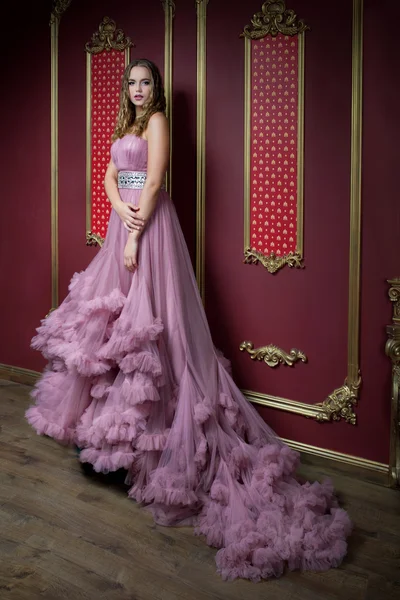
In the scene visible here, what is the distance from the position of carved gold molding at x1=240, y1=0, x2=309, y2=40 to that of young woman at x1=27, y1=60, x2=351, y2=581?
23.8 inches

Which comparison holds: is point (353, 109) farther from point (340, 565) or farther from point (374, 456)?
point (340, 565)

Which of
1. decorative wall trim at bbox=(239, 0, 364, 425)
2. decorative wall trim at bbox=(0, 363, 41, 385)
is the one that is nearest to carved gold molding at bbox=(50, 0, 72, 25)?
decorative wall trim at bbox=(239, 0, 364, 425)

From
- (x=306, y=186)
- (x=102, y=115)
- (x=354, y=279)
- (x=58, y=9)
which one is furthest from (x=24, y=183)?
(x=354, y=279)

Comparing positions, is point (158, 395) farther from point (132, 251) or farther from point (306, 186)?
point (306, 186)

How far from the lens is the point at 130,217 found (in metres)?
2.53

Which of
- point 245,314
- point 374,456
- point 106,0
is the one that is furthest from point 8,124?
point 374,456

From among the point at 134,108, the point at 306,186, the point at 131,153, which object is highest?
the point at 134,108

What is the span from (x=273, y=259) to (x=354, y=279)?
1.41ft

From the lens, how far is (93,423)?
7.68ft

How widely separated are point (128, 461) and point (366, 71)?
199cm

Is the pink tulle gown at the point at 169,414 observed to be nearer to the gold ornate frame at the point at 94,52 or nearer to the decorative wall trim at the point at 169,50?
the decorative wall trim at the point at 169,50

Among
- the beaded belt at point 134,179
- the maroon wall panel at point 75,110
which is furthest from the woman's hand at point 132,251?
the maroon wall panel at point 75,110

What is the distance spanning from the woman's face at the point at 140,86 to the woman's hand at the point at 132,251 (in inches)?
24.4

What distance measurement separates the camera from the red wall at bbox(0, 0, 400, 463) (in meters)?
2.53
